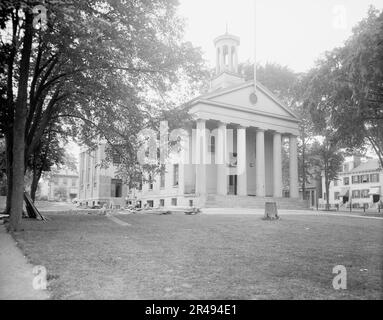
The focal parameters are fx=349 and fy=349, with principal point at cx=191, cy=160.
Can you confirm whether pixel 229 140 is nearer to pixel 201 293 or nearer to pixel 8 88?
pixel 8 88

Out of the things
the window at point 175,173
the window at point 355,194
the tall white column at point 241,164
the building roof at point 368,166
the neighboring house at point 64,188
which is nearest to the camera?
the tall white column at point 241,164

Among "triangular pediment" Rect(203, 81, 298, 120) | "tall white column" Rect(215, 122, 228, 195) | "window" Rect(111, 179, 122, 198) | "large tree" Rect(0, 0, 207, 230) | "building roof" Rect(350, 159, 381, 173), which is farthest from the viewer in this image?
Result: "building roof" Rect(350, 159, 381, 173)

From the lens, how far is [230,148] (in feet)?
121

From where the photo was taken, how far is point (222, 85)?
1597 inches

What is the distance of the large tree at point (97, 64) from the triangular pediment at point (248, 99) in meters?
15.3

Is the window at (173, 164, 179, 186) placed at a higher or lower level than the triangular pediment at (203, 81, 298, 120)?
lower

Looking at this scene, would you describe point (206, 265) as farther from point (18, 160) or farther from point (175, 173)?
point (175, 173)

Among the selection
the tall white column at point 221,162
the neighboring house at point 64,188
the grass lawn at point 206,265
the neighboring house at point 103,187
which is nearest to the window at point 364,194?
the tall white column at point 221,162

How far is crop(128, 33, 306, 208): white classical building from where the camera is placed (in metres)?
31.4

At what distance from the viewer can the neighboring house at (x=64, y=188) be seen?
331 feet

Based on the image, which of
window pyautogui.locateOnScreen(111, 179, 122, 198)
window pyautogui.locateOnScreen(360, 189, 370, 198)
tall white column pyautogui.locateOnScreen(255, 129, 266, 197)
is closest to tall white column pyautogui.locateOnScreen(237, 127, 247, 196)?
tall white column pyautogui.locateOnScreen(255, 129, 266, 197)

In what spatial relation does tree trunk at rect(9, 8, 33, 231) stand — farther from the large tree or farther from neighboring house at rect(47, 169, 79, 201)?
neighboring house at rect(47, 169, 79, 201)

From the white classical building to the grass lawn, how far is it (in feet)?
64.0

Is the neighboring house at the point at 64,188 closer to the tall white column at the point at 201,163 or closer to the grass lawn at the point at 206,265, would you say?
the tall white column at the point at 201,163
